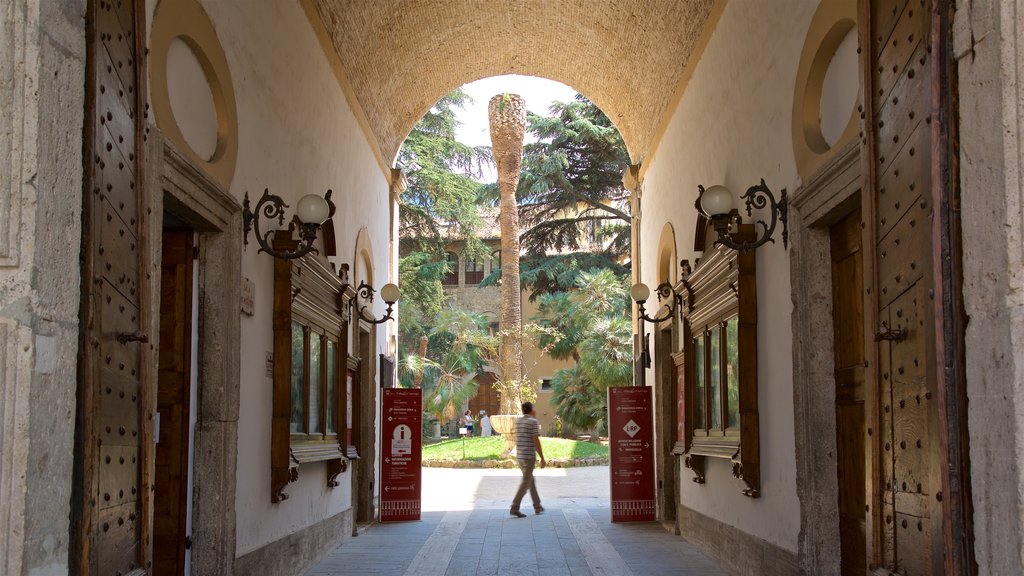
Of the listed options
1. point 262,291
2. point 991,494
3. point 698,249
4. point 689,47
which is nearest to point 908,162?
point 991,494

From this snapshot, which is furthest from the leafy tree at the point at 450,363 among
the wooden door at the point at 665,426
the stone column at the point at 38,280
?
the stone column at the point at 38,280

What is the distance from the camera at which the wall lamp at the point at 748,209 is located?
657cm

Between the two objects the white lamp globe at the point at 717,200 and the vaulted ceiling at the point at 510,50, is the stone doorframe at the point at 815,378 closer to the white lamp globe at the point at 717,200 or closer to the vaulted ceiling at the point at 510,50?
the white lamp globe at the point at 717,200

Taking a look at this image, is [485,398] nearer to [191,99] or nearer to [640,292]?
[640,292]

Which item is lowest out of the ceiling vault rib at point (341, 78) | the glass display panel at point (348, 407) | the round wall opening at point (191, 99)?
the glass display panel at point (348, 407)

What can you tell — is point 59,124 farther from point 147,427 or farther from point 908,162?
point 908,162

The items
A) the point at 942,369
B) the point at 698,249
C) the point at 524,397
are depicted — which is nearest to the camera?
the point at 942,369

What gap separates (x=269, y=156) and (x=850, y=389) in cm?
432

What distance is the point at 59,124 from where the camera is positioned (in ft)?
10.00

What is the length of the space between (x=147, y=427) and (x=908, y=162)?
299 centimetres

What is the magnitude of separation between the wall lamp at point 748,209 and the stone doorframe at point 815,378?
0.73 ft

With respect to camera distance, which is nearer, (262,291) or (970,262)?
(970,262)

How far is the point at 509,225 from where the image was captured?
24.9 m

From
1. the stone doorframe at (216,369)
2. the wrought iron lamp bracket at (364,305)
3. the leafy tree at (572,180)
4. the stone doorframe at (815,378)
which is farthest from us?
the leafy tree at (572,180)
